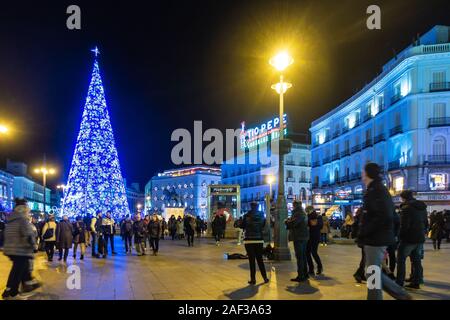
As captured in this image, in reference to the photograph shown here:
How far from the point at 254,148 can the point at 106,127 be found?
2067 inches

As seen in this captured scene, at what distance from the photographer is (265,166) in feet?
275

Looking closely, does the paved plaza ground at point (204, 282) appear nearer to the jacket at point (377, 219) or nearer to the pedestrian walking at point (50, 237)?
the pedestrian walking at point (50, 237)

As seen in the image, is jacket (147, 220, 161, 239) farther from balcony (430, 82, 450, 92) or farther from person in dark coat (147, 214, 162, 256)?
balcony (430, 82, 450, 92)

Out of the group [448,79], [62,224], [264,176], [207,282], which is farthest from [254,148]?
[207,282]

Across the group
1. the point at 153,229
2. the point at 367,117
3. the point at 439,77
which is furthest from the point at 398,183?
the point at 153,229

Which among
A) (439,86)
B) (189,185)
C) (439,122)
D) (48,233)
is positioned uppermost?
(439,86)

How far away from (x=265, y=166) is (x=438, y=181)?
4666cm

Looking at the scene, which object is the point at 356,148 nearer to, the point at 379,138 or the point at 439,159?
the point at 379,138

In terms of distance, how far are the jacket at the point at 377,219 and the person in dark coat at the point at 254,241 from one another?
11.8ft

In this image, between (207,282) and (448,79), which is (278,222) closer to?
(207,282)

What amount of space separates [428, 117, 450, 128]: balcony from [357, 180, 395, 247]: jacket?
121ft

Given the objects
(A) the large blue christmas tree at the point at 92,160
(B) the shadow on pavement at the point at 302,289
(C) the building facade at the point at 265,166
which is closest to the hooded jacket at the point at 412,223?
(B) the shadow on pavement at the point at 302,289

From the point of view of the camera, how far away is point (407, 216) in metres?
8.12

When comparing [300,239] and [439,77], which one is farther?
[439,77]
